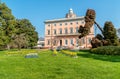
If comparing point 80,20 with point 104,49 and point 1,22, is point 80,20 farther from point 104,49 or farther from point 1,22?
point 104,49

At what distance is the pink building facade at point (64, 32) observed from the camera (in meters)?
69.1

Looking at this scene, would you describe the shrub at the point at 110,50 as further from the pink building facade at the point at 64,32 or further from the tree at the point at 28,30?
the pink building facade at the point at 64,32

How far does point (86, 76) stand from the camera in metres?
9.56

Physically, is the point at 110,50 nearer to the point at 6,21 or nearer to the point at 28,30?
the point at 6,21

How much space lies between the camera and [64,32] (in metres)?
73.1

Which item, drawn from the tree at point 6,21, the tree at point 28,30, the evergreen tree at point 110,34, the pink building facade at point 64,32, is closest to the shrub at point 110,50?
the evergreen tree at point 110,34

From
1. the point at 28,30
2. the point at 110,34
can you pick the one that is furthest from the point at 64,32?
the point at 110,34

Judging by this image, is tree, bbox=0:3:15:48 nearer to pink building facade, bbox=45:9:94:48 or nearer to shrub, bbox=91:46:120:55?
shrub, bbox=91:46:120:55

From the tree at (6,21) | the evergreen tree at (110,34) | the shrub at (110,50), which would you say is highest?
the tree at (6,21)

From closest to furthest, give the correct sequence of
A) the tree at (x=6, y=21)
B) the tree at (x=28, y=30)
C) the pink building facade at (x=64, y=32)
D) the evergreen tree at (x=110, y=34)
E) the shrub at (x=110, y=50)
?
1. the shrub at (x=110, y=50)
2. the evergreen tree at (x=110, y=34)
3. the tree at (x=6, y=21)
4. the tree at (x=28, y=30)
5. the pink building facade at (x=64, y=32)

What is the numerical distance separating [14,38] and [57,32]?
2884cm

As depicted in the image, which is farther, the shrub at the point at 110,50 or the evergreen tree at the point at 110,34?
the evergreen tree at the point at 110,34

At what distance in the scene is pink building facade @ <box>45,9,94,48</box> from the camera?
6909 cm

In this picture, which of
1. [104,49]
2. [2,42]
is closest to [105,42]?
[104,49]
